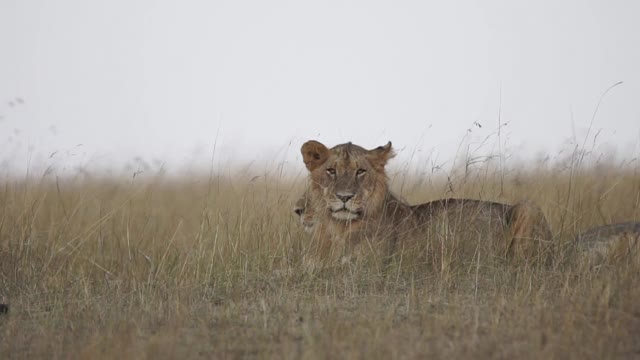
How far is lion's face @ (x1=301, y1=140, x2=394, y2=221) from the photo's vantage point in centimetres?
775

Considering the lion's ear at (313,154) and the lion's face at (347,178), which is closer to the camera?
the lion's face at (347,178)

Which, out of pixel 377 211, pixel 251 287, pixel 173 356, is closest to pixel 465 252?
pixel 377 211

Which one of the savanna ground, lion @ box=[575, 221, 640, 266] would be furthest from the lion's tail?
lion @ box=[575, 221, 640, 266]

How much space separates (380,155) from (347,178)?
48 centimetres

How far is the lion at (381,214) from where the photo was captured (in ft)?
25.5

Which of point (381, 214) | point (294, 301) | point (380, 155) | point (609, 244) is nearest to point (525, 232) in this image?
point (609, 244)

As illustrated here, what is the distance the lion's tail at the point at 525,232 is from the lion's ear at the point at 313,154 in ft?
5.89

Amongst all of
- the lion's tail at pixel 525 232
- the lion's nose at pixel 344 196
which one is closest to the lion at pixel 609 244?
the lion's tail at pixel 525 232

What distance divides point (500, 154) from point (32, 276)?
14.5 feet

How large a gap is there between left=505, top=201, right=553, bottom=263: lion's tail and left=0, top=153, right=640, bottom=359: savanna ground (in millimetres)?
169

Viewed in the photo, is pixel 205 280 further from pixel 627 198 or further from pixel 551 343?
pixel 627 198

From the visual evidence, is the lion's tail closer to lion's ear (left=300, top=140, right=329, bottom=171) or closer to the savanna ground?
the savanna ground

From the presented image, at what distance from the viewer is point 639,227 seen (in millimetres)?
7477

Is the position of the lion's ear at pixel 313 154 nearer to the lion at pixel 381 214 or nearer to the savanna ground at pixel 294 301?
the lion at pixel 381 214
